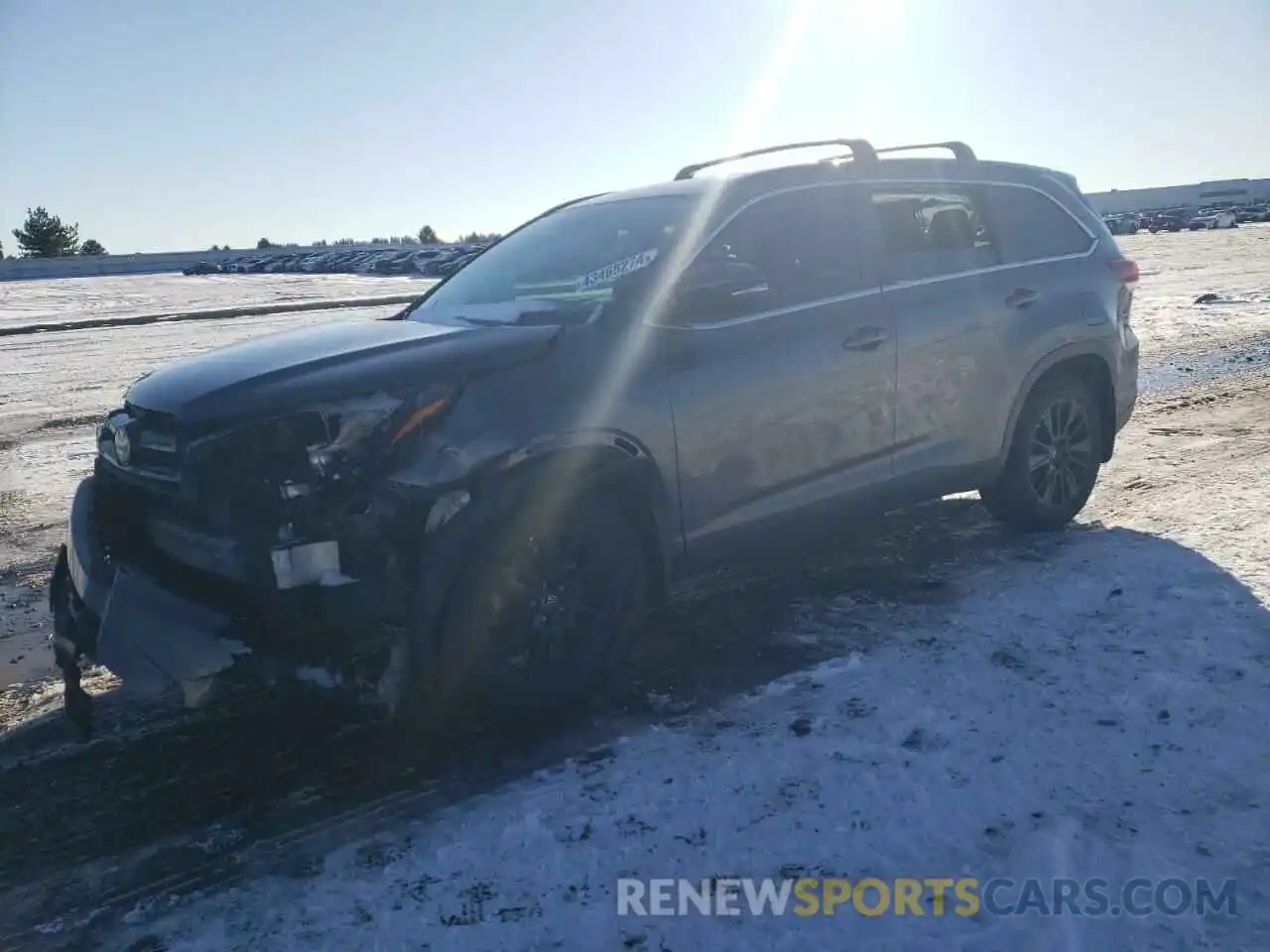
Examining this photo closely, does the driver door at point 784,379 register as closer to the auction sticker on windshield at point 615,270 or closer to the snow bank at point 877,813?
the auction sticker on windshield at point 615,270

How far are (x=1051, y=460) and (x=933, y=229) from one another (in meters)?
1.47

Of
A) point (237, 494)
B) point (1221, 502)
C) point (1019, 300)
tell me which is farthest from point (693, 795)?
point (1221, 502)

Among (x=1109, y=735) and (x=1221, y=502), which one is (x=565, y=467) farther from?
(x=1221, y=502)

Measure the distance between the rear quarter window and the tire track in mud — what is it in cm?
202

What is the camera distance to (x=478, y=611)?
3.54 meters

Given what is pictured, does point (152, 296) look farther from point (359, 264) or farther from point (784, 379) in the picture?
point (784, 379)

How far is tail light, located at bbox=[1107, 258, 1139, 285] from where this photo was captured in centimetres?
596

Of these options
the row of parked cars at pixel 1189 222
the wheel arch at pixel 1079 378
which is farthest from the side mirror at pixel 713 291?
the row of parked cars at pixel 1189 222

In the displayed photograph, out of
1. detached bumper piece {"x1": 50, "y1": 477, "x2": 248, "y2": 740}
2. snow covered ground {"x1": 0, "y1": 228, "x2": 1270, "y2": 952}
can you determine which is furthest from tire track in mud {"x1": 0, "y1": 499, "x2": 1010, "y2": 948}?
detached bumper piece {"x1": 50, "y1": 477, "x2": 248, "y2": 740}

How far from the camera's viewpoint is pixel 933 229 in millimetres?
5285

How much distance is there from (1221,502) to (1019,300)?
1.87 meters

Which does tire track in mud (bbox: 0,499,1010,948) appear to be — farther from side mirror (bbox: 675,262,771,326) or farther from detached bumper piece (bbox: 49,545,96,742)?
side mirror (bbox: 675,262,771,326)

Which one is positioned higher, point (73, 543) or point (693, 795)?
point (73, 543)

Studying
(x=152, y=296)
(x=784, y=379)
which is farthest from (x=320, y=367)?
(x=152, y=296)
